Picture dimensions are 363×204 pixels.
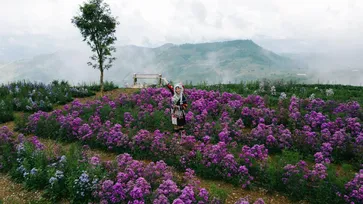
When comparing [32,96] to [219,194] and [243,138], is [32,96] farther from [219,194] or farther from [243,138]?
[219,194]

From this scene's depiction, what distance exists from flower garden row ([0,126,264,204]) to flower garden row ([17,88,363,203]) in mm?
1148

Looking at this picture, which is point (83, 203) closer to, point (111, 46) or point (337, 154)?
point (337, 154)

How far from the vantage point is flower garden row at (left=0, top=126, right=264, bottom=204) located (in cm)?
617

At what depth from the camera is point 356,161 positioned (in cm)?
842

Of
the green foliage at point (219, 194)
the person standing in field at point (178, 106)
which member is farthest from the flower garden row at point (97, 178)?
the person standing in field at point (178, 106)

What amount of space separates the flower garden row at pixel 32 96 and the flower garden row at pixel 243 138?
2233 millimetres

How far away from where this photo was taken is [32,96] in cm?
1591

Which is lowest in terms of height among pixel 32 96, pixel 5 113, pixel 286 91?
pixel 5 113

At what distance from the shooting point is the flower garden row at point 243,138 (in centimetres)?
706

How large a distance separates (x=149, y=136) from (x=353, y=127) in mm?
6075

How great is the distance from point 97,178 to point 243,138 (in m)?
4.54

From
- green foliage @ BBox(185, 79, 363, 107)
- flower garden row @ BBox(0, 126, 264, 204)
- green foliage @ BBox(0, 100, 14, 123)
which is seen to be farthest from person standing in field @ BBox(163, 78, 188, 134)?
green foliage @ BBox(0, 100, 14, 123)

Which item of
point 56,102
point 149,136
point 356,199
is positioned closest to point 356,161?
point 356,199

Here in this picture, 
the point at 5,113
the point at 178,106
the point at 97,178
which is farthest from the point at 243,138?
the point at 5,113
